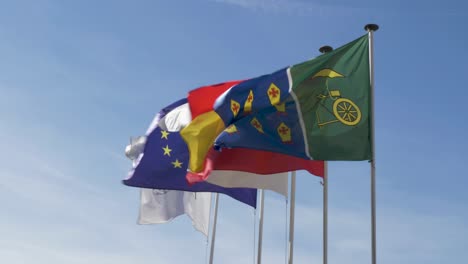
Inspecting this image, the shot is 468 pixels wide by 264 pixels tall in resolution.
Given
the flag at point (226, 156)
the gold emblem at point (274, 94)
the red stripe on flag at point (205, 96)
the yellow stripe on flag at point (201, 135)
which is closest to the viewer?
the gold emblem at point (274, 94)

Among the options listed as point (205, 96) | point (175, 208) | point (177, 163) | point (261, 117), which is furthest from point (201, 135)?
point (175, 208)

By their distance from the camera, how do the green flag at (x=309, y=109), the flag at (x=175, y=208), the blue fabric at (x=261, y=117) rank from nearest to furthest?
the green flag at (x=309, y=109), the blue fabric at (x=261, y=117), the flag at (x=175, y=208)

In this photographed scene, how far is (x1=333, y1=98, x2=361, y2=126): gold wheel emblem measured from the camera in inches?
717

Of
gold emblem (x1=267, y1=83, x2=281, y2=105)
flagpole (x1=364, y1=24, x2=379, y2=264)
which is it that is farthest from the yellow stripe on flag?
flagpole (x1=364, y1=24, x2=379, y2=264)

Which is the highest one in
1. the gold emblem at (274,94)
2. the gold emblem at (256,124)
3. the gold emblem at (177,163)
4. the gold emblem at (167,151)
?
the gold emblem at (274,94)

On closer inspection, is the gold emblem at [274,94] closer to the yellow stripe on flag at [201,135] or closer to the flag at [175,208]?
the yellow stripe on flag at [201,135]

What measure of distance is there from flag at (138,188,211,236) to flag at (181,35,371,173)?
710 cm

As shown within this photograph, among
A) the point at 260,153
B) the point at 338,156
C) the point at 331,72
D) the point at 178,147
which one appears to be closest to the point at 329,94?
the point at 331,72

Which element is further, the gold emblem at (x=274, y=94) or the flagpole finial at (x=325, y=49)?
the flagpole finial at (x=325, y=49)

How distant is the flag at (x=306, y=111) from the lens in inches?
714

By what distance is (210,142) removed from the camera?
2042 cm

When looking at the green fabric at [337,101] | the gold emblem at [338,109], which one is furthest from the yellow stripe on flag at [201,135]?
the gold emblem at [338,109]

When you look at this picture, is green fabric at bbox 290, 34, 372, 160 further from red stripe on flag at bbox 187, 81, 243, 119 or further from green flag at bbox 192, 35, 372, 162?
red stripe on flag at bbox 187, 81, 243, 119

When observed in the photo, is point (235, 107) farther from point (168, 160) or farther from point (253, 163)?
point (168, 160)
